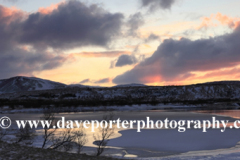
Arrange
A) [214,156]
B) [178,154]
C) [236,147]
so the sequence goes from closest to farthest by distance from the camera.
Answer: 1. [214,156]
2. [178,154]
3. [236,147]

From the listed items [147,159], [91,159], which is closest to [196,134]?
[147,159]

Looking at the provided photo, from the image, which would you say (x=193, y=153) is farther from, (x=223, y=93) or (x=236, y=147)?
(x=223, y=93)

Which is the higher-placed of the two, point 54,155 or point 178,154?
point 54,155

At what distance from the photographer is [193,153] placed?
19500 mm

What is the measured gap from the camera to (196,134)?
2747cm

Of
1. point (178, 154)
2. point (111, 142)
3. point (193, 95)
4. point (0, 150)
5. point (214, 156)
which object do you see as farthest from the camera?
point (193, 95)

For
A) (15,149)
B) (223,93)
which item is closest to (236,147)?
(15,149)

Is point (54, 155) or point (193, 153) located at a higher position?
point (54, 155)

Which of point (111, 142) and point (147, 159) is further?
point (111, 142)

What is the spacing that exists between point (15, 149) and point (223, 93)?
163 m

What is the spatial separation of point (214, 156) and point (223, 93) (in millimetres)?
154934

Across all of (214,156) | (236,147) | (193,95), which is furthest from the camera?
(193,95)

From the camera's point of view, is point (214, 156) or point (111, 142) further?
point (111, 142)

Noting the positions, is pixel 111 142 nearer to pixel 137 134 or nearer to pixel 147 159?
pixel 137 134
